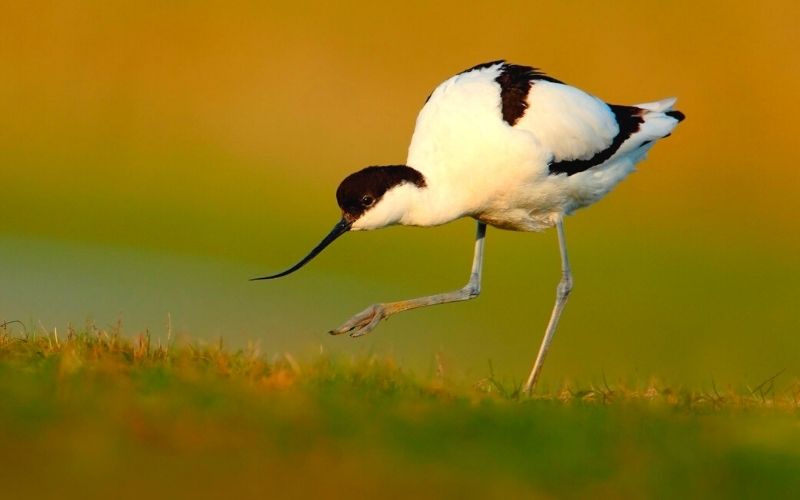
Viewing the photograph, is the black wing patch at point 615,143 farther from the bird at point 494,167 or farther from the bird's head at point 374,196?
the bird's head at point 374,196

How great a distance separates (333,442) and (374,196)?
10.1ft

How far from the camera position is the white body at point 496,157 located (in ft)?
31.8

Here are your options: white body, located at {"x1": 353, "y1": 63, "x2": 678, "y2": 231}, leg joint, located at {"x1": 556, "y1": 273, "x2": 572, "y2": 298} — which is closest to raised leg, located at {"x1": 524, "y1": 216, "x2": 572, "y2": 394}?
leg joint, located at {"x1": 556, "y1": 273, "x2": 572, "y2": 298}

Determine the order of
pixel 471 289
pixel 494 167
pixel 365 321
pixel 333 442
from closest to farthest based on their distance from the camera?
1. pixel 333 442
2. pixel 494 167
3. pixel 365 321
4. pixel 471 289

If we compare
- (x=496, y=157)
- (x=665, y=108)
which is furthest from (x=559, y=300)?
(x=665, y=108)

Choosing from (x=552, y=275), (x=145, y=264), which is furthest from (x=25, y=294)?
(x=552, y=275)

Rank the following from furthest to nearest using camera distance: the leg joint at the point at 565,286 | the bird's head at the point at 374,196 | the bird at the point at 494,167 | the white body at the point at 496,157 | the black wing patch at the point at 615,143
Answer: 1. the leg joint at the point at 565,286
2. the black wing patch at the point at 615,143
3. the white body at the point at 496,157
4. the bird at the point at 494,167
5. the bird's head at the point at 374,196

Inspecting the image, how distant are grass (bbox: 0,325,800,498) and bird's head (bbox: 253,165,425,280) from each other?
5.75ft

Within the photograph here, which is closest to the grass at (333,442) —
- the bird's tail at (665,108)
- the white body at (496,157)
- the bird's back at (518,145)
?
the white body at (496,157)

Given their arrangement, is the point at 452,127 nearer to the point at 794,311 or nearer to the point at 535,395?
the point at 535,395

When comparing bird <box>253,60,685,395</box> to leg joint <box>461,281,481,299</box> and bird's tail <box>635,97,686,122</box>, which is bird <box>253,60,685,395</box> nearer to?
leg joint <box>461,281,481,299</box>

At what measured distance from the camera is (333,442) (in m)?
6.56

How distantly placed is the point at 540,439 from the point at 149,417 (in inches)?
→ 67.9

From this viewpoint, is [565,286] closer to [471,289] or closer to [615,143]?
[471,289]
